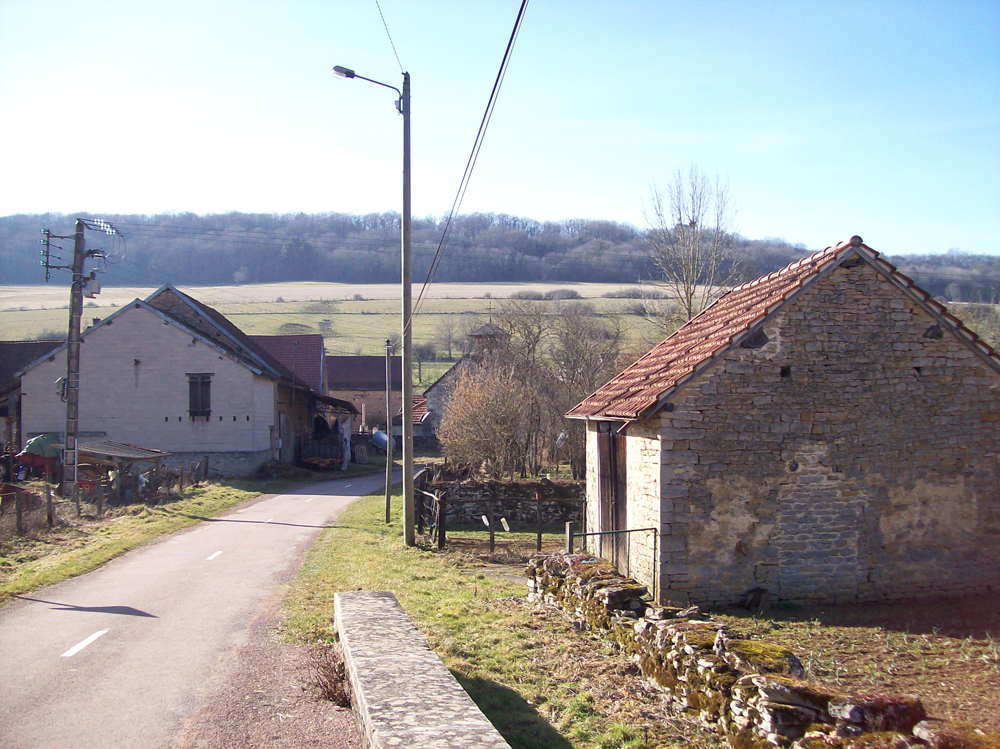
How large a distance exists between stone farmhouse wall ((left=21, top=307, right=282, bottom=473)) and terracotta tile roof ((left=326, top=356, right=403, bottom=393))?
3089 cm

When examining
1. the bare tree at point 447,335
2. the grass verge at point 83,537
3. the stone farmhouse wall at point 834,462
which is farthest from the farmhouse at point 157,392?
the bare tree at point 447,335

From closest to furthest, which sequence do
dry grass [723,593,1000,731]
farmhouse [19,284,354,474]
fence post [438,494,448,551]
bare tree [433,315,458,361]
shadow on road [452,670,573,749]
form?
shadow on road [452,670,573,749], dry grass [723,593,1000,731], fence post [438,494,448,551], farmhouse [19,284,354,474], bare tree [433,315,458,361]

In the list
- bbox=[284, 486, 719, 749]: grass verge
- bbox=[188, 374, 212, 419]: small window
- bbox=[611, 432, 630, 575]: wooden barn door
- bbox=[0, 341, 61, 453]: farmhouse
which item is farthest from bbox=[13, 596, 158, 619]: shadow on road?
bbox=[188, 374, 212, 419]: small window

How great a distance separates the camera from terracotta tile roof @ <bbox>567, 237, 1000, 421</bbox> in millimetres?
10477

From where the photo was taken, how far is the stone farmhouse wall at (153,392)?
33188 millimetres

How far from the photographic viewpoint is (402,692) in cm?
540

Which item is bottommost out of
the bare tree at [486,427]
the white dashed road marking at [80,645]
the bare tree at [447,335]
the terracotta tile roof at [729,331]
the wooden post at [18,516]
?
the white dashed road marking at [80,645]

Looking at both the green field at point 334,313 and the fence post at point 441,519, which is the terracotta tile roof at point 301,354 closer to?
the green field at point 334,313

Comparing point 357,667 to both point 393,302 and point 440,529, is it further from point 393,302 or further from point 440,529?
point 393,302

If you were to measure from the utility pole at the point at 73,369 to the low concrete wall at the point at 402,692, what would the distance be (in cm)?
1543

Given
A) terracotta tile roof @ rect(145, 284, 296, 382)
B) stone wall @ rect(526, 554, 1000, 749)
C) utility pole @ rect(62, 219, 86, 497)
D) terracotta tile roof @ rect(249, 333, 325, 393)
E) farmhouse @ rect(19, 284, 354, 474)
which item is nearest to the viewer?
stone wall @ rect(526, 554, 1000, 749)

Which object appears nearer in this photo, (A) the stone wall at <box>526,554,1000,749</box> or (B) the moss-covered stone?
(A) the stone wall at <box>526,554,1000,749</box>

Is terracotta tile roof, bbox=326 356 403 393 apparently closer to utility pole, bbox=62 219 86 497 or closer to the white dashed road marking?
utility pole, bbox=62 219 86 497

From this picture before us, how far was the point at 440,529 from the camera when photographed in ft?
54.6
